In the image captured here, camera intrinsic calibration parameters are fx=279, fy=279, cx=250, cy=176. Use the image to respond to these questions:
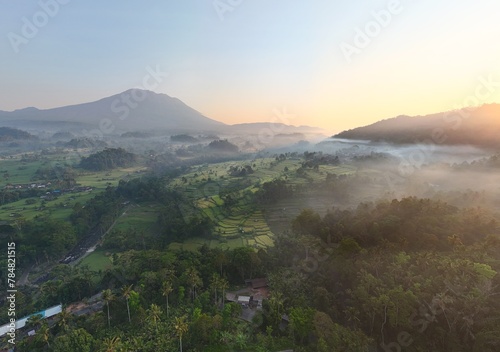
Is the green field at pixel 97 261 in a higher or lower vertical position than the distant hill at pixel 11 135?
lower

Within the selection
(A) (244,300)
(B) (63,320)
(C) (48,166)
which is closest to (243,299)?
(A) (244,300)

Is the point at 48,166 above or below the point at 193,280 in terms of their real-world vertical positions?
above

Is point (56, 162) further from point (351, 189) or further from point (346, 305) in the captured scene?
point (346, 305)

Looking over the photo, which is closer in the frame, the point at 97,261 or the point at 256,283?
the point at 256,283

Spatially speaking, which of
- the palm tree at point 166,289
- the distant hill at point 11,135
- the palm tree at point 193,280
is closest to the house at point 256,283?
the palm tree at point 193,280

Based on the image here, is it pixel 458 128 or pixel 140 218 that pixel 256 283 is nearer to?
pixel 140 218

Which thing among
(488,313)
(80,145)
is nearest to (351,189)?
(488,313)

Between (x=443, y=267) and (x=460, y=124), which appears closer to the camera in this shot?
(x=443, y=267)

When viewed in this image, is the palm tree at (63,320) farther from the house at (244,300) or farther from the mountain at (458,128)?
the mountain at (458,128)

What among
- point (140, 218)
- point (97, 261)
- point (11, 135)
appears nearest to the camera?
point (97, 261)

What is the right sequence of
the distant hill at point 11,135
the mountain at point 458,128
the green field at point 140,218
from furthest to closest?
the distant hill at point 11,135
the mountain at point 458,128
the green field at point 140,218

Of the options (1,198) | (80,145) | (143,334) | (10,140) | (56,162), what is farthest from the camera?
(10,140)
